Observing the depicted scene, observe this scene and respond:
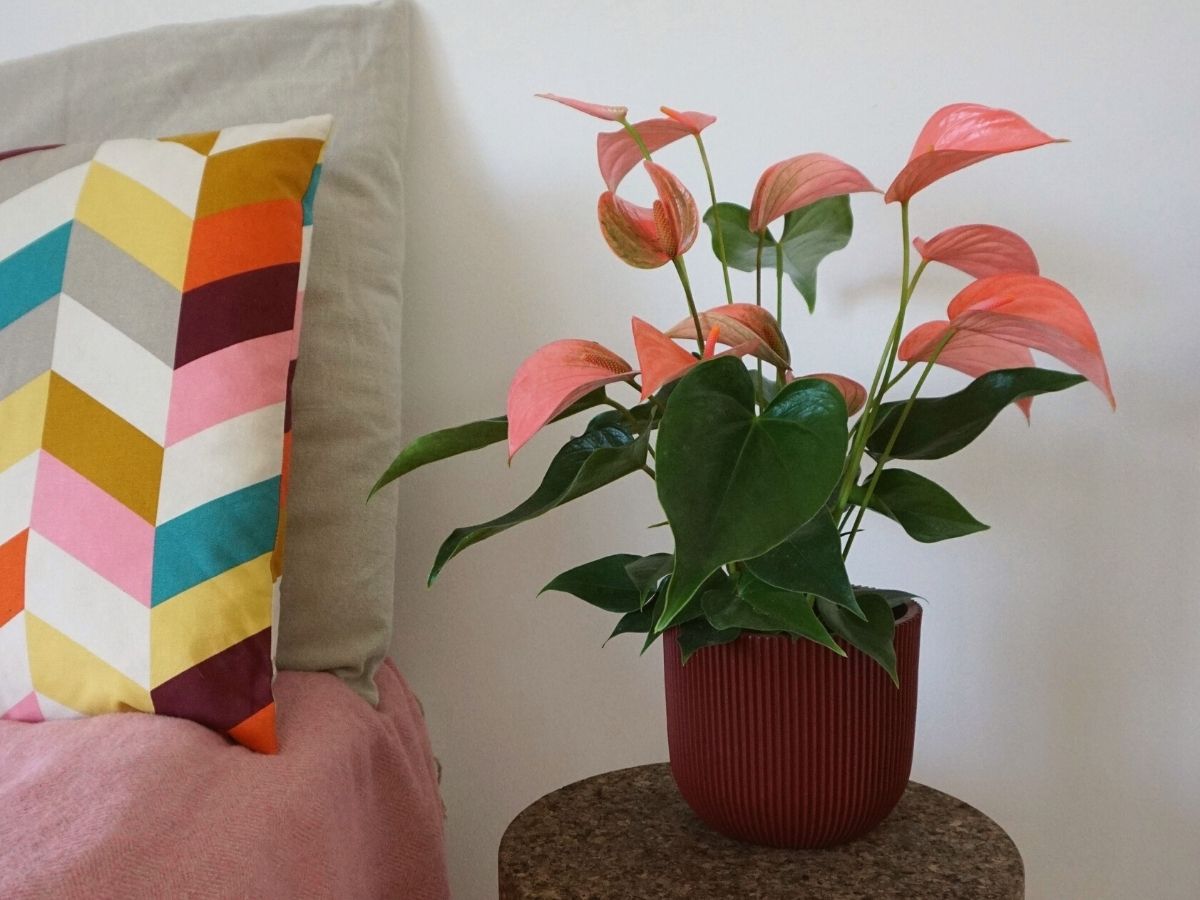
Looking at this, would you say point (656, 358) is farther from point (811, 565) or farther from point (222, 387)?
point (222, 387)

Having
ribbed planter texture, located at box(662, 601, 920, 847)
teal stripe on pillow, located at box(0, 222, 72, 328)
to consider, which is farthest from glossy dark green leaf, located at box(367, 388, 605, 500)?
teal stripe on pillow, located at box(0, 222, 72, 328)

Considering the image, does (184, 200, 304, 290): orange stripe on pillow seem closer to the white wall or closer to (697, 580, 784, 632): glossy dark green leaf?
the white wall

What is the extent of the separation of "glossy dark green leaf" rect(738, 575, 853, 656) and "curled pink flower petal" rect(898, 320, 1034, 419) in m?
0.18

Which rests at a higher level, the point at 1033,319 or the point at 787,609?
the point at 1033,319

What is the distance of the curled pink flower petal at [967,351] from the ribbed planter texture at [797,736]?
18cm

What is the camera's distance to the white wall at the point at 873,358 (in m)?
0.99

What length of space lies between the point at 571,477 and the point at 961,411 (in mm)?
268

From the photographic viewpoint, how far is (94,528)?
A: 797 millimetres

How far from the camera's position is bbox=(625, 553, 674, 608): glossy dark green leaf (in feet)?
2.51

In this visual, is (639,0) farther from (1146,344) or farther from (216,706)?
(216,706)

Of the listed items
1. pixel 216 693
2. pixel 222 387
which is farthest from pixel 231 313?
pixel 216 693

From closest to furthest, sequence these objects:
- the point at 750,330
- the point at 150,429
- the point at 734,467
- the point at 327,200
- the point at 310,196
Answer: the point at 734,467 → the point at 750,330 → the point at 150,429 → the point at 310,196 → the point at 327,200

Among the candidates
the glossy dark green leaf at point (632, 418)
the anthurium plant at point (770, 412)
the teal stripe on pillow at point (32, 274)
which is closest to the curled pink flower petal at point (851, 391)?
the anthurium plant at point (770, 412)

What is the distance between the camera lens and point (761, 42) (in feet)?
3.47
